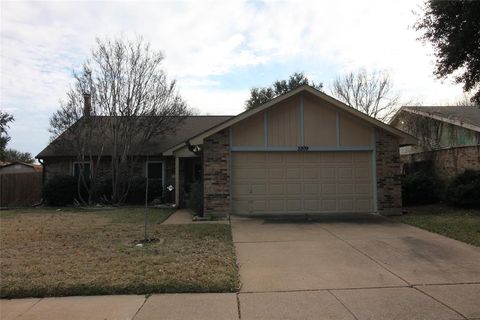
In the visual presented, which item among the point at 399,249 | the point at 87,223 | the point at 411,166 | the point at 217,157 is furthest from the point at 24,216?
the point at 411,166

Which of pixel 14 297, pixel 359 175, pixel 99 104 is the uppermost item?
pixel 99 104

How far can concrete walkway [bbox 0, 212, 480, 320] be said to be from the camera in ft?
19.3

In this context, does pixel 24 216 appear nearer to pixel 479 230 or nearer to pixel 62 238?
pixel 62 238

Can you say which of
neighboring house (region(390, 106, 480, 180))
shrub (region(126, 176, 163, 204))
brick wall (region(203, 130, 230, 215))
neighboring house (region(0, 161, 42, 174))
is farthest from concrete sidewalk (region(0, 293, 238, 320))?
neighboring house (region(0, 161, 42, 174))

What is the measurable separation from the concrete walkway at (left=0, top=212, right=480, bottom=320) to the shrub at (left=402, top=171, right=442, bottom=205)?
7751 millimetres

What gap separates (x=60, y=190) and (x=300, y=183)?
1220 cm

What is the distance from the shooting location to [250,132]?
1509 cm

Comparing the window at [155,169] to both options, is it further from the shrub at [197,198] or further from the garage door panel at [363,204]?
the garage door panel at [363,204]

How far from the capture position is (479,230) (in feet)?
37.7

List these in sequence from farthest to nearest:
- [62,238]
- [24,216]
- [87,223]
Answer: [24,216] < [87,223] < [62,238]

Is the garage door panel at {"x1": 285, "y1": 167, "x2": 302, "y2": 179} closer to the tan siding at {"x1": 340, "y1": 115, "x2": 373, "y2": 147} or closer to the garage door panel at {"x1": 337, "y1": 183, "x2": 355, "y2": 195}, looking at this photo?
the garage door panel at {"x1": 337, "y1": 183, "x2": 355, "y2": 195}

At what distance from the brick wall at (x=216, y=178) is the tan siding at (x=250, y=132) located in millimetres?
538

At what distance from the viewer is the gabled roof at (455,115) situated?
1845 cm

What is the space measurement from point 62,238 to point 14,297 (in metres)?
4.58
